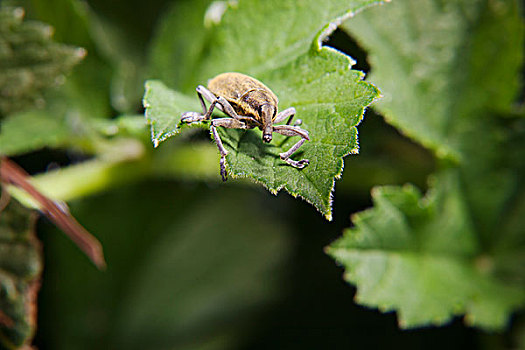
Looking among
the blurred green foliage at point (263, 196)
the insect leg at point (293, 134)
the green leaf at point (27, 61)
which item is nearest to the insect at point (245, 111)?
the insect leg at point (293, 134)

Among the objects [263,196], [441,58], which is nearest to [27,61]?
[263,196]

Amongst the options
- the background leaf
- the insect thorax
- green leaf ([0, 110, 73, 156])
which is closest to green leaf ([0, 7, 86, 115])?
green leaf ([0, 110, 73, 156])

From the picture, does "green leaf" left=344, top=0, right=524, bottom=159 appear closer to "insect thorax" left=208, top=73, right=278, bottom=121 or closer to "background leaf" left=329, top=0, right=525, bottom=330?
"background leaf" left=329, top=0, right=525, bottom=330

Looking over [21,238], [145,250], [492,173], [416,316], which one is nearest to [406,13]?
[492,173]

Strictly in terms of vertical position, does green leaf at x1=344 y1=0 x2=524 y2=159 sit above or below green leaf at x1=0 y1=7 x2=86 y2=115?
above

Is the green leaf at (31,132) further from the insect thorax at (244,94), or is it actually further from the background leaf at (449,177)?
the background leaf at (449,177)

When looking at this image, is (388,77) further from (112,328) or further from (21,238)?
(112,328)

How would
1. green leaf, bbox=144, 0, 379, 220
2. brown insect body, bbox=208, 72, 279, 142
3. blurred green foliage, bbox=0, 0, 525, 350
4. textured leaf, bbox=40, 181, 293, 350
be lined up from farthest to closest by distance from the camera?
1. textured leaf, bbox=40, 181, 293, 350
2. blurred green foliage, bbox=0, 0, 525, 350
3. brown insect body, bbox=208, 72, 279, 142
4. green leaf, bbox=144, 0, 379, 220

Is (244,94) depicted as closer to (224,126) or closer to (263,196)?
(224,126)
